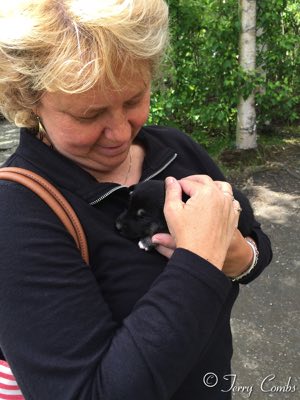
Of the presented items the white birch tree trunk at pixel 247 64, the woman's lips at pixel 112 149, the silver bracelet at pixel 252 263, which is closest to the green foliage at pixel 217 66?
the white birch tree trunk at pixel 247 64

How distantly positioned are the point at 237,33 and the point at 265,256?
4714 mm

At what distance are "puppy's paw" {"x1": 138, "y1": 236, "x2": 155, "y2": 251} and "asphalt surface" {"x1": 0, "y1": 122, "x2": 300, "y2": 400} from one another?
496 mm

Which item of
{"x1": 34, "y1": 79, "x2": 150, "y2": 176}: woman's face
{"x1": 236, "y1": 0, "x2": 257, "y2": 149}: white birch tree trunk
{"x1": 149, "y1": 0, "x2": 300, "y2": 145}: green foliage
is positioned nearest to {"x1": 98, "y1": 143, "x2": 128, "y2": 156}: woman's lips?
{"x1": 34, "y1": 79, "x2": 150, "y2": 176}: woman's face

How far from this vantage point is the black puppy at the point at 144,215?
1.31m

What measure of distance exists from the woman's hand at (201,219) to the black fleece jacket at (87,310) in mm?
61

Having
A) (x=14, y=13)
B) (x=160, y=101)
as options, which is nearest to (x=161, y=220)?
(x=14, y=13)

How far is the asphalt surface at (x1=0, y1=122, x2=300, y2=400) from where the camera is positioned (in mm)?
2949

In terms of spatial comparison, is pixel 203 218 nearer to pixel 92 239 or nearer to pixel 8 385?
pixel 92 239

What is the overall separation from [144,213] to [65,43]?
0.62 m

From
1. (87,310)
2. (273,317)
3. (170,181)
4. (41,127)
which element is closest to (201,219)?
(170,181)

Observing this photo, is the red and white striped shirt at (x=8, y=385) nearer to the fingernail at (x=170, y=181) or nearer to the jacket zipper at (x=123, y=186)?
the jacket zipper at (x=123, y=186)

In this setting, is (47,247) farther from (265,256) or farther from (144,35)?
(265,256)

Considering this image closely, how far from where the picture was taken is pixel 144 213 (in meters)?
1.47

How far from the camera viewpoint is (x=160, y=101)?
5684 mm
